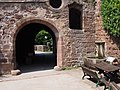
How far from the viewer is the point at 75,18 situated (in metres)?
13.9

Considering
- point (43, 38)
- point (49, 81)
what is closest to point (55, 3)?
point (49, 81)

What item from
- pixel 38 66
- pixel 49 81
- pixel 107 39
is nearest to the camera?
pixel 49 81

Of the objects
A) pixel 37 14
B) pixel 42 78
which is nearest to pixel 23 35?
pixel 37 14

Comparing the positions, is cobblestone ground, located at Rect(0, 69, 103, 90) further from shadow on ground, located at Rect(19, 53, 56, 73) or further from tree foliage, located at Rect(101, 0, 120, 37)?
tree foliage, located at Rect(101, 0, 120, 37)

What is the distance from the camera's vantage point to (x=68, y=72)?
40.9 feet

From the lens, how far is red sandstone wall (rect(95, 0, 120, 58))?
13.7m

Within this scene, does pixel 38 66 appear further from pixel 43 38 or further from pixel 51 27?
pixel 43 38

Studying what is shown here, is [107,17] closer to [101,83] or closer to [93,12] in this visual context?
[93,12]

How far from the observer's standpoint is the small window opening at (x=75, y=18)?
13.8 m

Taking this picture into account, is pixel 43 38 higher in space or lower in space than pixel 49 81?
higher

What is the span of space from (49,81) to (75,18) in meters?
4.37

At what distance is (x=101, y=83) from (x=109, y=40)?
441cm

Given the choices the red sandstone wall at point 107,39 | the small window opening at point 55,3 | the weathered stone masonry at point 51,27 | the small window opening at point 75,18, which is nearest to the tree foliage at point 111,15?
the red sandstone wall at point 107,39

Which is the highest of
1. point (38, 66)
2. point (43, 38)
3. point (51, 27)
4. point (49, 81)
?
point (43, 38)
